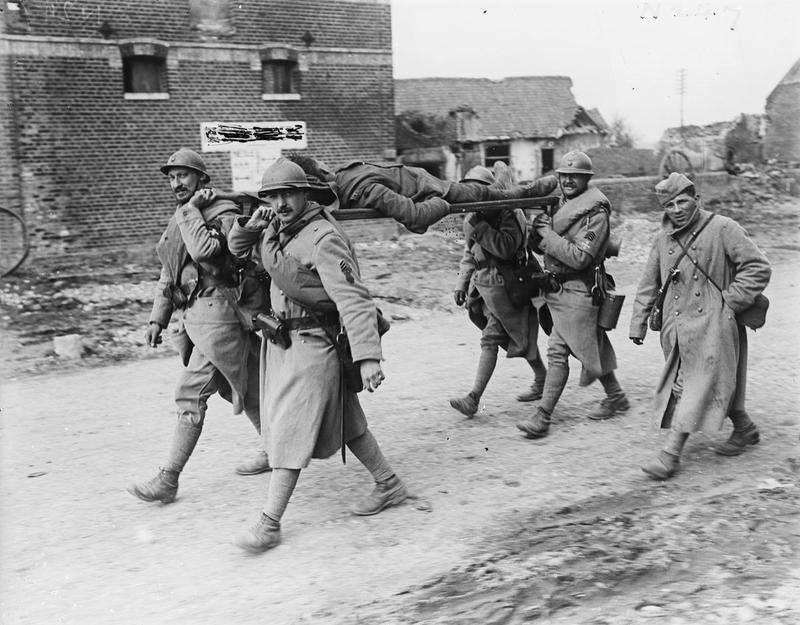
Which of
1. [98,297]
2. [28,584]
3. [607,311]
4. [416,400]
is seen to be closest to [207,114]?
[98,297]

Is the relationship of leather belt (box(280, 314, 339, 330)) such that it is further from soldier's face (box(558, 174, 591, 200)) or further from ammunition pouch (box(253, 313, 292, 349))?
soldier's face (box(558, 174, 591, 200))

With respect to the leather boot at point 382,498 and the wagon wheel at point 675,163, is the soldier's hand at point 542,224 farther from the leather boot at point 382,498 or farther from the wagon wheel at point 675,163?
the wagon wheel at point 675,163

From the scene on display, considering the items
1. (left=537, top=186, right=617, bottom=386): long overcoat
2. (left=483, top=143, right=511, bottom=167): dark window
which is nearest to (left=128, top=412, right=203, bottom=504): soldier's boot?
(left=537, top=186, right=617, bottom=386): long overcoat

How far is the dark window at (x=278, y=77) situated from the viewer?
17.4m

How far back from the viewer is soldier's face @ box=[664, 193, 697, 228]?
5.16 metres

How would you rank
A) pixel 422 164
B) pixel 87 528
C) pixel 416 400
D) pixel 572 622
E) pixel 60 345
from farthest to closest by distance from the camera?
pixel 422 164 < pixel 60 345 < pixel 416 400 < pixel 87 528 < pixel 572 622

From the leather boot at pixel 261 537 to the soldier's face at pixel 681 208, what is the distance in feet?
10.1

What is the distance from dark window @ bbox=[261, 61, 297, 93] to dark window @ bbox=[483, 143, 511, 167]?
11.3 meters

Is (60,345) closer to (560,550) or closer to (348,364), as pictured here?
(348,364)

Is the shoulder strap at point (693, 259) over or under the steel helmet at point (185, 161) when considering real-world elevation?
under

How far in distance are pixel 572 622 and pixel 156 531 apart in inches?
91.4

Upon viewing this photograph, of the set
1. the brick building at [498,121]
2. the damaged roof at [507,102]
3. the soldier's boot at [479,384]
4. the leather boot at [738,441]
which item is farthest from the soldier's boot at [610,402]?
the damaged roof at [507,102]

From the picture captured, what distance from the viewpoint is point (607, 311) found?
6.02 metres

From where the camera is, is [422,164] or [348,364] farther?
[422,164]
